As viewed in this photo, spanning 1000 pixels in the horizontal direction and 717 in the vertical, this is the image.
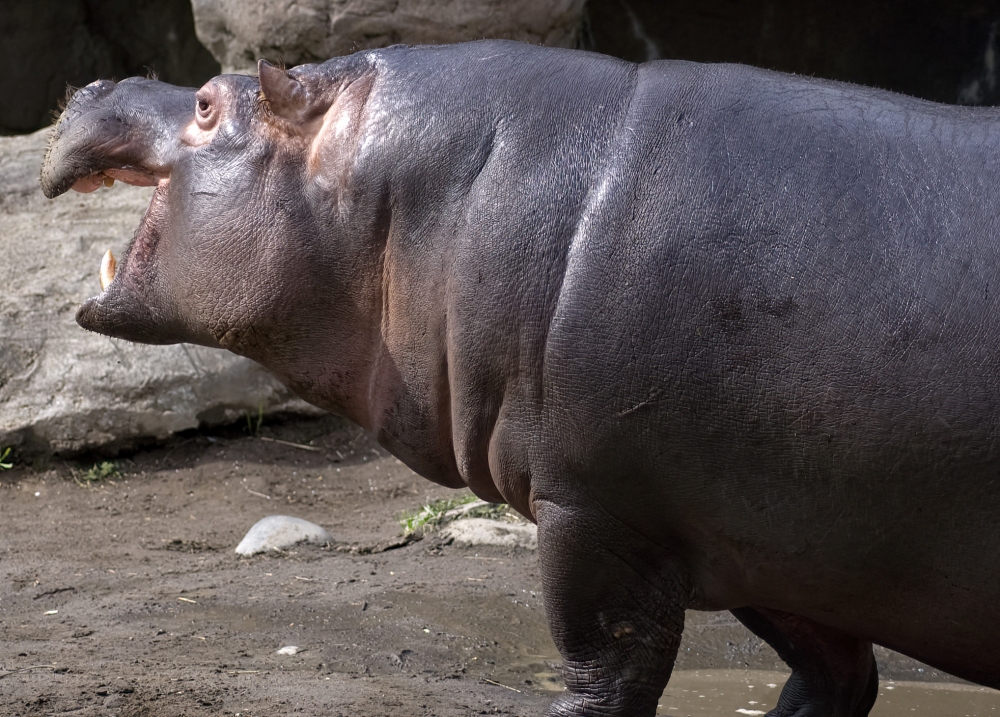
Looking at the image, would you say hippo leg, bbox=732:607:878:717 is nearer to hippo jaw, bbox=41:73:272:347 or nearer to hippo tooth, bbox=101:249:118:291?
hippo jaw, bbox=41:73:272:347

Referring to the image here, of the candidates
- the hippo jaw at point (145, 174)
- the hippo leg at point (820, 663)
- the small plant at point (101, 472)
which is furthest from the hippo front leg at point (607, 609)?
the small plant at point (101, 472)

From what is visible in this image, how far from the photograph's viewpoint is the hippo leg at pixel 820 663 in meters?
3.28

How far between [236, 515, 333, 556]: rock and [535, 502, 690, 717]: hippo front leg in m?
3.02

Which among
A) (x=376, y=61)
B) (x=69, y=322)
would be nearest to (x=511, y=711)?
(x=376, y=61)

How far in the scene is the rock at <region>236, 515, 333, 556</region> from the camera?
5484mm

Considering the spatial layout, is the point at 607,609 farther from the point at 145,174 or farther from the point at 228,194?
the point at 145,174

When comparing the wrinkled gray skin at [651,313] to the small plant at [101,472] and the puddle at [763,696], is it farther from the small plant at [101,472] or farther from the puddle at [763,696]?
the small plant at [101,472]

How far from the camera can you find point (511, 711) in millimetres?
3566

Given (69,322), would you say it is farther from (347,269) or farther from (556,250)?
(556,250)

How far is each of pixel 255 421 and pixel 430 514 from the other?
1.90m

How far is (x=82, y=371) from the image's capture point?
671cm

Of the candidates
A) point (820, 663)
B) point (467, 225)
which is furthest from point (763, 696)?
point (467, 225)

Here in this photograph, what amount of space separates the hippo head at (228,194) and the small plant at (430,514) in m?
2.65

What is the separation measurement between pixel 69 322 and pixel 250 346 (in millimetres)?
4294
